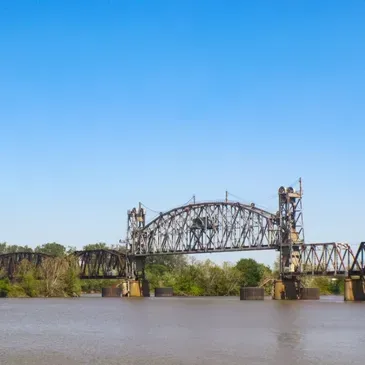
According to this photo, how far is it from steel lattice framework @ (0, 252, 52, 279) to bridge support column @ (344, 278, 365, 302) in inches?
3600

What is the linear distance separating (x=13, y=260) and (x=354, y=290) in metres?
108

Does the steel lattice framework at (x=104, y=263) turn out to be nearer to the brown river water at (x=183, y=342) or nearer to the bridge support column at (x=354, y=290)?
the bridge support column at (x=354, y=290)

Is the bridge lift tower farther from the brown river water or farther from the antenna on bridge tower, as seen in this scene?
the brown river water

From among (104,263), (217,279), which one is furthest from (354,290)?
(104,263)

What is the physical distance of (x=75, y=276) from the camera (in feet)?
487

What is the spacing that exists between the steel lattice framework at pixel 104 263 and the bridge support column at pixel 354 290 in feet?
219

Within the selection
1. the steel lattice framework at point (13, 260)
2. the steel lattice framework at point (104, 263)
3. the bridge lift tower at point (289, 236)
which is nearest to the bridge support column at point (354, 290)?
the bridge lift tower at point (289, 236)

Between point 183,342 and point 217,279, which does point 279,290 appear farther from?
point 183,342

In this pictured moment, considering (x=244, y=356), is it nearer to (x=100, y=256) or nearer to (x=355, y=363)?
(x=355, y=363)

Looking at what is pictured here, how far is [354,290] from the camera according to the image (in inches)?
4515

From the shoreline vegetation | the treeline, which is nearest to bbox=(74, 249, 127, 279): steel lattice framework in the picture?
the shoreline vegetation

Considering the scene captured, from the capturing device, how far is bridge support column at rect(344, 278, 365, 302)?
113650mm

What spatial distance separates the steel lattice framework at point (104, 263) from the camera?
167 metres

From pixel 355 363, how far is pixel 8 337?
24.4 metres
